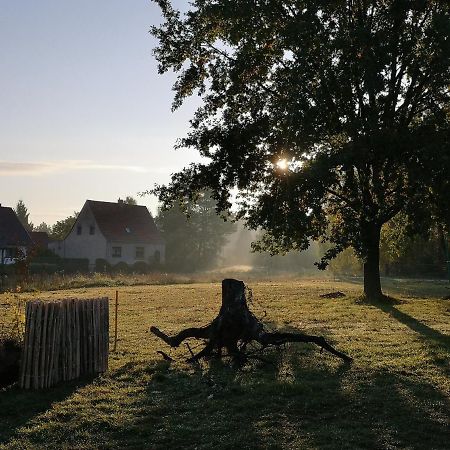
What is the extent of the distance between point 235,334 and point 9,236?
50.5 m

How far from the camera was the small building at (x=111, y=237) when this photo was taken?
214 ft

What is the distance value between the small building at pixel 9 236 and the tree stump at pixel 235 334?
4647cm

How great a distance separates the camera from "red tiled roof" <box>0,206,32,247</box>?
5566 centimetres

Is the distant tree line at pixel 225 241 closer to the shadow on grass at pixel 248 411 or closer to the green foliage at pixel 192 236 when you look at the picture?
the green foliage at pixel 192 236

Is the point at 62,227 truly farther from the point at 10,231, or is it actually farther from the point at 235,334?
the point at 235,334

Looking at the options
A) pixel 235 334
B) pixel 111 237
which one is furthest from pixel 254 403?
pixel 111 237

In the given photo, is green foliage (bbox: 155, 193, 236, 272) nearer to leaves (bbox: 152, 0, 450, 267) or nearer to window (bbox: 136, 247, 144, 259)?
window (bbox: 136, 247, 144, 259)

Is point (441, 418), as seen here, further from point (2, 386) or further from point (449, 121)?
point (449, 121)

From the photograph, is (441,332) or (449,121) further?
(449,121)

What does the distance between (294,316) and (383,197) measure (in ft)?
19.2

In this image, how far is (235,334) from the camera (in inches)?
475

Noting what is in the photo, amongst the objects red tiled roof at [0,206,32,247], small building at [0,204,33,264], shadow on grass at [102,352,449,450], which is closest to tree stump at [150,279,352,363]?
shadow on grass at [102,352,449,450]

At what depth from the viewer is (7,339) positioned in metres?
9.80

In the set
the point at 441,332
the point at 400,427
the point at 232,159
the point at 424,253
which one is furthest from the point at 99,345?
the point at 424,253
